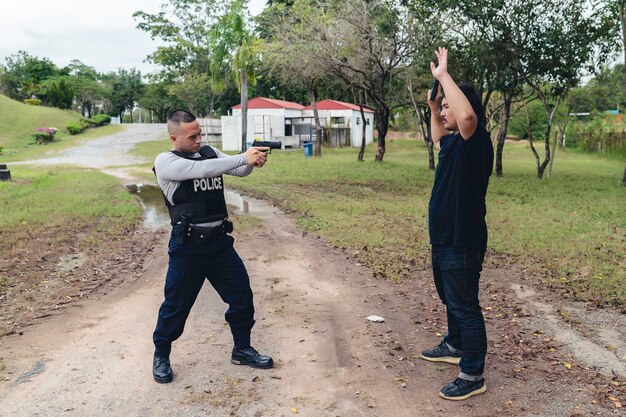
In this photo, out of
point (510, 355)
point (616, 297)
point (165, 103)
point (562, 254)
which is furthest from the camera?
point (165, 103)

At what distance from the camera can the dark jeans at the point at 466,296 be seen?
136 inches

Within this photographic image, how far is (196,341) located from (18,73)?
2651 inches

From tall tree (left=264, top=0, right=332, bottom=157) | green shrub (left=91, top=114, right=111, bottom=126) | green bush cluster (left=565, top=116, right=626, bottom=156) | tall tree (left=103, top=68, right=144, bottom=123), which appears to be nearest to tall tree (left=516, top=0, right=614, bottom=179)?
tall tree (left=264, top=0, right=332, bottom=157)

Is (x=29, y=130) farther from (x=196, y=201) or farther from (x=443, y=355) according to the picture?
(x=443, y=355)

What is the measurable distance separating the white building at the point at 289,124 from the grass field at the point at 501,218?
13027 mm

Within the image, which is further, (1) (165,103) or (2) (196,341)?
(1) (165,103)

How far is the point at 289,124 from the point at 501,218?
26827 mm

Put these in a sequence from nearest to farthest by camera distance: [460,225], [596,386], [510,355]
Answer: [460,225] < [596,386] < [510,355]

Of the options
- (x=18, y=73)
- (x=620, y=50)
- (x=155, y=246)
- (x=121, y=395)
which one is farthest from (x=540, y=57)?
(x=18, y=73)

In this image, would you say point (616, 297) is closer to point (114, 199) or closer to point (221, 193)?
point (221, 193)

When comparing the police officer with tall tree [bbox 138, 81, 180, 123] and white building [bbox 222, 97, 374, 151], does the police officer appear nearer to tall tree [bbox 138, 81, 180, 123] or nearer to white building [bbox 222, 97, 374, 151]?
white building [bbox 222, 97, 374, 151]

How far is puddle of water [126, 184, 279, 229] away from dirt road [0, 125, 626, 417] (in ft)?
15.2

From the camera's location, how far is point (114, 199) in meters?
12.8

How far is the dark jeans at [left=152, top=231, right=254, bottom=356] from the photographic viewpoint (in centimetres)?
376
